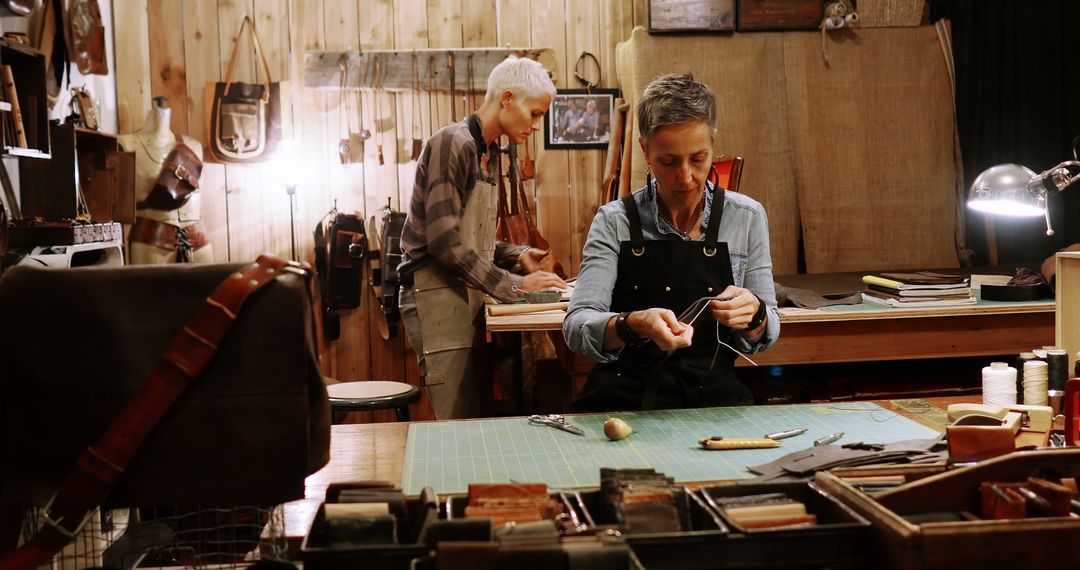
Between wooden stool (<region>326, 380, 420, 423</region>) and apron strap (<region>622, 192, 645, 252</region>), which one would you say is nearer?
apron strap (<region>622, 192, 645, 252</region>)

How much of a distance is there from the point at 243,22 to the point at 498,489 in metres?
5.12

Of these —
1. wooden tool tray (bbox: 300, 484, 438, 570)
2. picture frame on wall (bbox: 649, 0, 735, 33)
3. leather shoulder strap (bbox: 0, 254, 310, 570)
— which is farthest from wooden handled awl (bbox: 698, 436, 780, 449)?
picture frame on wall (bbox: 649, 0, 735, 33)

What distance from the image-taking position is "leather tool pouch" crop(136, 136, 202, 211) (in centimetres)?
533

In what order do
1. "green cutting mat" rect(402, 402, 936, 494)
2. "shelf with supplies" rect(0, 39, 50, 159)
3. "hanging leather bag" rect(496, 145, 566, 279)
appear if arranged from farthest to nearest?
"hanging leather bag" rect(496, 145, 566, 279) → "shelf with supplies" rect(0, 39, 50, 159) → "green cutting mat" rect(402, 402, 936, 494)

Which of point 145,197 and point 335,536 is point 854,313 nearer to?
point 335,536

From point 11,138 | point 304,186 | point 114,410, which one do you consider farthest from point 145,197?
point 114,410

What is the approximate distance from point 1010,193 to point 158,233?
14.6ft

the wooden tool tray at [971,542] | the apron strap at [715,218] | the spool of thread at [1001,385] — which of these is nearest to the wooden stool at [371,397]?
the apron strap at [715,218]

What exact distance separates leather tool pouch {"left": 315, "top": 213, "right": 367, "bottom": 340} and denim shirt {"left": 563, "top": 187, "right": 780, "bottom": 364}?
3.18 meters

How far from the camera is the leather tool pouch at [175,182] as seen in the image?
533cm

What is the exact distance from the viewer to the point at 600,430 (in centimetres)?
226

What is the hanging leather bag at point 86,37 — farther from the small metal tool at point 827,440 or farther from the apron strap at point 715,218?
the small metal tool at point 827,440

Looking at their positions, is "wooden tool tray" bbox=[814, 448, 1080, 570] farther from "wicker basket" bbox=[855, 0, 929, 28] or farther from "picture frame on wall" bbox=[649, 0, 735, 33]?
"wicker basket" bbox=[855, 0, 929, 28]

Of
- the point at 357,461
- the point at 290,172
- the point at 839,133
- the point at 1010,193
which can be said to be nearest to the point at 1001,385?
the point at 1010,193
